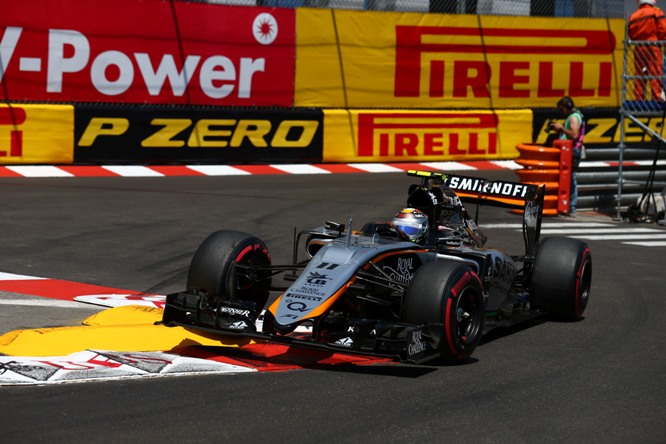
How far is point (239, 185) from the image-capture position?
17.5 metres

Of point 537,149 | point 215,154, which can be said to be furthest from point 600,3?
point 215,154

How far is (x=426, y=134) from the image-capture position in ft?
68.8

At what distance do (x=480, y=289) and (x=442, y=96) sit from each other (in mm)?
13408

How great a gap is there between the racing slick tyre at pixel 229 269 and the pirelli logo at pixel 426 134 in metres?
11.8

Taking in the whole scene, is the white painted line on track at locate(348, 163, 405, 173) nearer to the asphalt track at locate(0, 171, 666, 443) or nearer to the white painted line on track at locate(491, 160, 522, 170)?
the white painted line on track at locate(491, 160, 522, 170)

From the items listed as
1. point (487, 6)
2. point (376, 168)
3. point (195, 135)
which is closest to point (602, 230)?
point (376, 168)

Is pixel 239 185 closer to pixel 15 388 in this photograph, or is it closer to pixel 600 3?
pixel 600 3

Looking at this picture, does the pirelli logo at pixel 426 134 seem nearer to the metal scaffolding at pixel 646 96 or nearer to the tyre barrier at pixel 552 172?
the metal scaffolding at pixel 646 96

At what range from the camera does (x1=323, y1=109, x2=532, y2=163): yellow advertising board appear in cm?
2025

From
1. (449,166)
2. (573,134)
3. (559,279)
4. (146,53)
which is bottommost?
(559,279)

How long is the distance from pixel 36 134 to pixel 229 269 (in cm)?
992

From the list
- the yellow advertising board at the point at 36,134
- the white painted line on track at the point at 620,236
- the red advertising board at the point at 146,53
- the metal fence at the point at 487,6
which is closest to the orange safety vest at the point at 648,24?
the metal fence at the point at 487,6

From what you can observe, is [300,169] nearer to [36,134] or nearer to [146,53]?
[146,53]

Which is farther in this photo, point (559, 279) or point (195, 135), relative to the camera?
point (195, 135)
